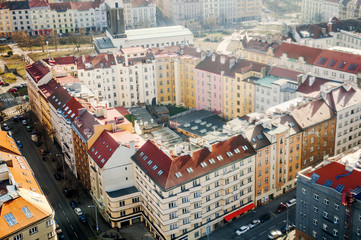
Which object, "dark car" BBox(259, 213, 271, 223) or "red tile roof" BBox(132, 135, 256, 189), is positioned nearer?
"red tile roof" BBox(132, 135, 256, 189)

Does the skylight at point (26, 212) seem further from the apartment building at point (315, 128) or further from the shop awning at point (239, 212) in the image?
the apartment building at point (315, 128)

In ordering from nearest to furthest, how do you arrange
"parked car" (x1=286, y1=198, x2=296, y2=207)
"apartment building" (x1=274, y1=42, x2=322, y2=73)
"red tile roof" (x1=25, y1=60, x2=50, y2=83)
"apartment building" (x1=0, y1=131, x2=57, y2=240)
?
"apartment building" (x1=0, y1=131, x2=57, y2=240) < "parked car" (x1=286, y1=198, x2=296, y2=207) < "apartment building" (x1=274, y1=42, x2=322, y2=73) < "red tile roof" (x1=25, y1=60, x2=50, y2=83)

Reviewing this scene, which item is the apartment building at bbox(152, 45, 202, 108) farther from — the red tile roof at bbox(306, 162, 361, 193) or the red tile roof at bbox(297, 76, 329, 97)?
the red tile roof at bbox(306, 162, 361, 193)

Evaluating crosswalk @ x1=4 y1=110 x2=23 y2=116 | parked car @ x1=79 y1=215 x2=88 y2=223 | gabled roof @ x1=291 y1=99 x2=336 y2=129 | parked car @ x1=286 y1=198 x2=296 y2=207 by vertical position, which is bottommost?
parked car @ x1=79 y1=215 x2=88 y2=223

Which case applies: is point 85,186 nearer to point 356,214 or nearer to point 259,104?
point 259,104

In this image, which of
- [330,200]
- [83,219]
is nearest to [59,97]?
[83,219]

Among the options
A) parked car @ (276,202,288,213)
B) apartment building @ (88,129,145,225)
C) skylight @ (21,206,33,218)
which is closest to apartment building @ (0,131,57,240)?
skylight @ (21,206,33,218)
